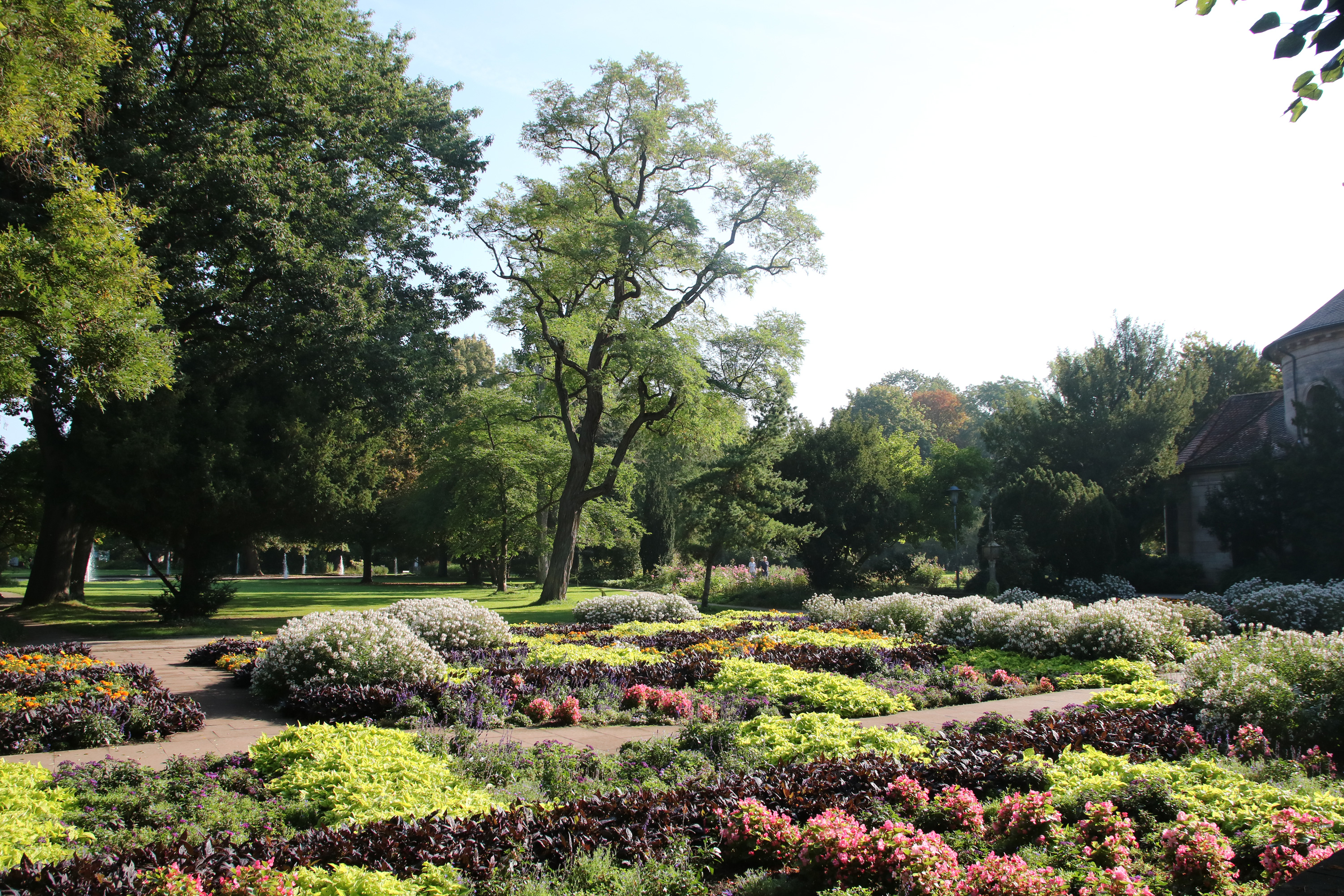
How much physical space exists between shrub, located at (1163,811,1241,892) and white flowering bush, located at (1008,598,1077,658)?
27.3 ft

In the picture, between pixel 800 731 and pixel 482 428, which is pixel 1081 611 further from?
pixel 482 428

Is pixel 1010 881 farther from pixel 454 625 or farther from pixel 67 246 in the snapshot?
pixel 67 246

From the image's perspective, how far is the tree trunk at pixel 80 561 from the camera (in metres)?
22.1

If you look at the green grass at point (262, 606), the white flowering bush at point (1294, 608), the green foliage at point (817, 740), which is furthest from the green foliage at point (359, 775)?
the white flowering bush at point (1294, 608)

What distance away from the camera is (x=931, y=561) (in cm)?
3644

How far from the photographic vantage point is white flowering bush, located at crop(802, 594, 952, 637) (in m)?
14.1

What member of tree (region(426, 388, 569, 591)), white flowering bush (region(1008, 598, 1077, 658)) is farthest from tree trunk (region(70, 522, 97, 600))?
white flowering bush (region(1008, 598, 1077, 658))

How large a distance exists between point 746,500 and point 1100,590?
1046cm

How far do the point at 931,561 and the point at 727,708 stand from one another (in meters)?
31.2

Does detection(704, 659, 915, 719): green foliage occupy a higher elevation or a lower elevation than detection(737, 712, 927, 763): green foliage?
lower

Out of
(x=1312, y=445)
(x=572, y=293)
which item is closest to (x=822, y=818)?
(x=572, y=293)

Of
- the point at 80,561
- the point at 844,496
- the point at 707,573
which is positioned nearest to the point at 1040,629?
the point at 707,573

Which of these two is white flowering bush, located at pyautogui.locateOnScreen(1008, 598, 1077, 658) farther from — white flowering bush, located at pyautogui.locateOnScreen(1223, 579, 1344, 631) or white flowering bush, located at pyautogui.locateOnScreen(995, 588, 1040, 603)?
white flowering bush, located at pyautogui.locateOnScreen(995, 588, 1040, 603)

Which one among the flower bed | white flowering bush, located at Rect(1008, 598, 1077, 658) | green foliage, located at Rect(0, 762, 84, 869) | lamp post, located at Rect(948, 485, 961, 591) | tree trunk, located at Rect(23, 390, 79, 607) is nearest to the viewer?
green foliage, located at Rect(0, 762, 84, 869)
